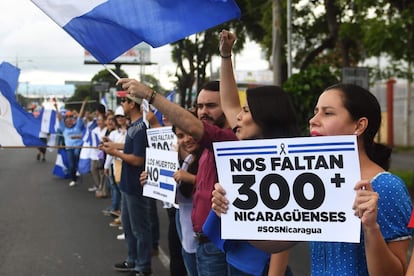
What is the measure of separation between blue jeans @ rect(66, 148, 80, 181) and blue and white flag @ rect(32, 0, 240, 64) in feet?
37.8

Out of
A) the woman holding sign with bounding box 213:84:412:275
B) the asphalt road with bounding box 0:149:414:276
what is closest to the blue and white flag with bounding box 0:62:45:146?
the asphalt road with bounding box 0:149:414:276

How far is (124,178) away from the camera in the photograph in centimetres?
599

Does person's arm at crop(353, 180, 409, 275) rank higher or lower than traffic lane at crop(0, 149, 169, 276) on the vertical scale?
higher

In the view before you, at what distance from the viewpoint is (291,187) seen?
2385 millimetres

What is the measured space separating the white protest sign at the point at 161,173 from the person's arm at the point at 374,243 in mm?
2647

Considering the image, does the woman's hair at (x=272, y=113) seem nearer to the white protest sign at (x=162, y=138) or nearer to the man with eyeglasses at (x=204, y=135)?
the man with eyeglasses at (x=204, y=135)

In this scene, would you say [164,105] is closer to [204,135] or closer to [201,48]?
[204,135]

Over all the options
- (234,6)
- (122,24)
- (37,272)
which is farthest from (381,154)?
(37,272)

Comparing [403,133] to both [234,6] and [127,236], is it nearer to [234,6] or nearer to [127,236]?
[127,236]

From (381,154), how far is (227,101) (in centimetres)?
141

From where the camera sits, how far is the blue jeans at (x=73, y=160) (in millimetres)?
14562

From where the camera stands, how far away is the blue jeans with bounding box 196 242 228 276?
3504 mm

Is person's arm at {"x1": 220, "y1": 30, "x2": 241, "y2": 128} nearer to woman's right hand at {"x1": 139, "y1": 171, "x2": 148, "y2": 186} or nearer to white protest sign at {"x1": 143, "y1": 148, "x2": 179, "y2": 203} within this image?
white protest sign at {"x1": 143, "y1": 148, "x2": 179, "y2": 203}

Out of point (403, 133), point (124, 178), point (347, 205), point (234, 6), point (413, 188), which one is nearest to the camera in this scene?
point (347, 205)
